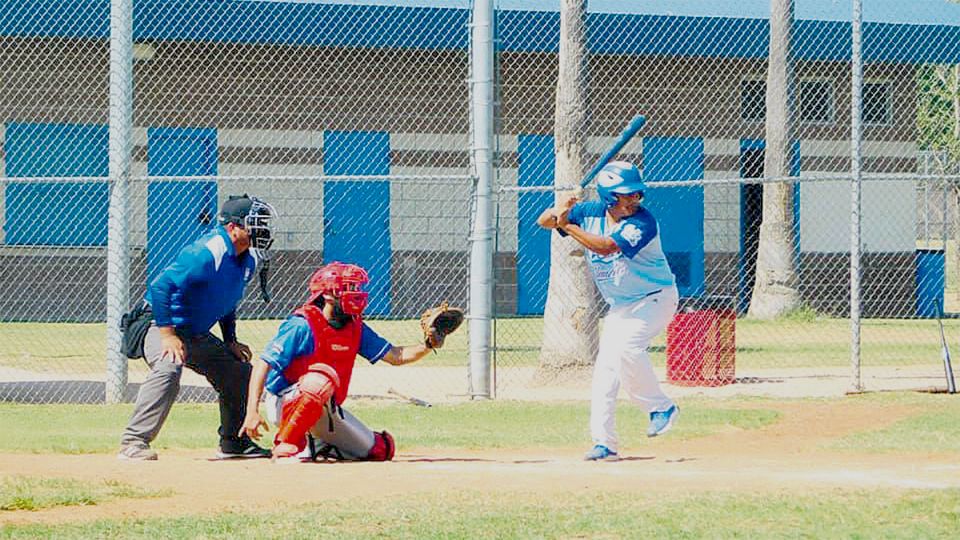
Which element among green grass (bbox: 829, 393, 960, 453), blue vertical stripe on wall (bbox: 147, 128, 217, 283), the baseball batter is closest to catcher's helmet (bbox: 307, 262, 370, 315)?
the baseball batter

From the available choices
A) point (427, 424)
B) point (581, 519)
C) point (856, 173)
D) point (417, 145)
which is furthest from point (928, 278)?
point (581, 519)

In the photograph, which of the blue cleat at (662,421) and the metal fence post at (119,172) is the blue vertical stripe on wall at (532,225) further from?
the blue cleat at (662,421)

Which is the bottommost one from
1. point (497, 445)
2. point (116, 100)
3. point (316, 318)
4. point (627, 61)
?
point (497, 445)

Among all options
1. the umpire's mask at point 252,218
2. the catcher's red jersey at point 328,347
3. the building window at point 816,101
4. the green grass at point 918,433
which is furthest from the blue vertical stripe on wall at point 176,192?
the catcher's red jersey at point 328,347

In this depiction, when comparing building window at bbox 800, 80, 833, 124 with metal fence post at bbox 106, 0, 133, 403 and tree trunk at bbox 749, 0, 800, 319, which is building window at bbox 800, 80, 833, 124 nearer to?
tree trunk at bbox 749, 0, 800, 319

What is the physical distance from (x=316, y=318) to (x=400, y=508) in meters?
2.09

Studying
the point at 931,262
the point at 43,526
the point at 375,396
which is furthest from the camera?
the point at 931,262

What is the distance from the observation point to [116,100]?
477 inches

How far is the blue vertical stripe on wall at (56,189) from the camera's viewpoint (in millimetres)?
21656

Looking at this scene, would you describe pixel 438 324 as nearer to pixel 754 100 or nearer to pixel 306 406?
pixel 306 406

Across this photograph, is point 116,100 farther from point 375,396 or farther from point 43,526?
point 43,526

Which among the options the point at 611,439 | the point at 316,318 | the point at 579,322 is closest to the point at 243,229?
the point at 316,318

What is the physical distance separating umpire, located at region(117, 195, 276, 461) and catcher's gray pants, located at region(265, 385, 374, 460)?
1.59 feet

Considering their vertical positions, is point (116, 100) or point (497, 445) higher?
point (116, 100)
